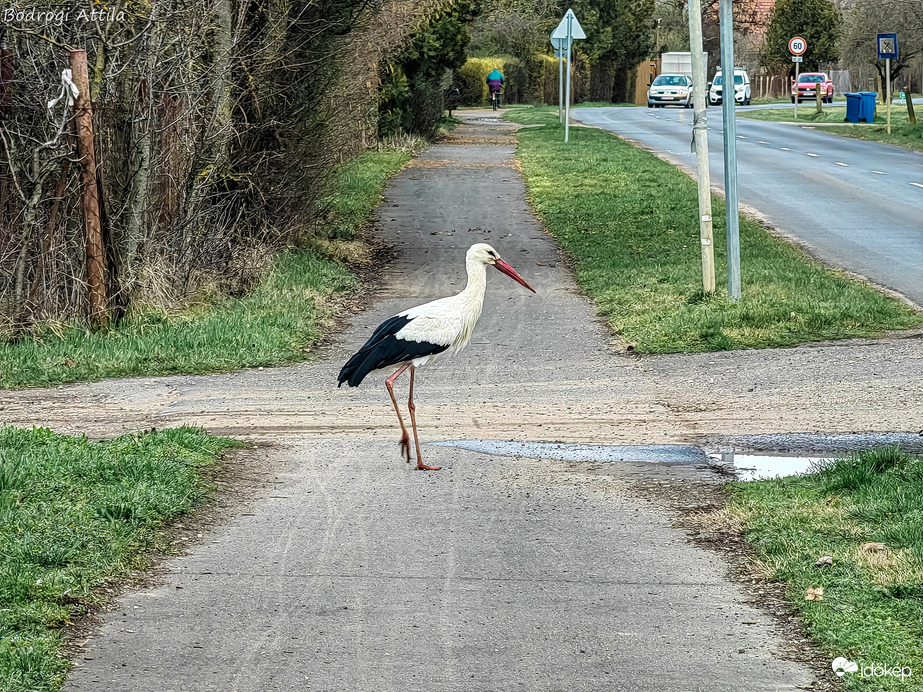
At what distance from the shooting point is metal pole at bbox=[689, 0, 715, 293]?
13234 millimetres

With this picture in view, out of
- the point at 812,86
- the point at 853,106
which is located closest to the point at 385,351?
the point at 853,106

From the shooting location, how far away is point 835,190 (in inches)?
1019

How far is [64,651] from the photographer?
5008mm

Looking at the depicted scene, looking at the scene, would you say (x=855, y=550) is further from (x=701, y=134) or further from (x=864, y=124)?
(x=864, y=124)

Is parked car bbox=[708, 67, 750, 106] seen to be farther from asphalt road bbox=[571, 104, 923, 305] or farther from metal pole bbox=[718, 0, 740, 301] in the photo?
metal pole bbox=[718, 0, 740, 301]

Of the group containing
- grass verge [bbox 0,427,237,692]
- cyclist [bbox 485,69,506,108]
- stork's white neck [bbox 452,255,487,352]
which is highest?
cyclist [bbox 485,69,506,108]

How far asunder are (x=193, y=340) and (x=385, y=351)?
4447mm

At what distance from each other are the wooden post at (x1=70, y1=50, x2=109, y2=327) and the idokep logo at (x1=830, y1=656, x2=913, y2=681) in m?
9.55

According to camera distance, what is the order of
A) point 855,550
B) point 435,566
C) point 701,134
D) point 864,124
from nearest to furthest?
point 855,550, point 435,566, point 701,134, point 864,124

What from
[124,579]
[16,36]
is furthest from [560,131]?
[124,579]

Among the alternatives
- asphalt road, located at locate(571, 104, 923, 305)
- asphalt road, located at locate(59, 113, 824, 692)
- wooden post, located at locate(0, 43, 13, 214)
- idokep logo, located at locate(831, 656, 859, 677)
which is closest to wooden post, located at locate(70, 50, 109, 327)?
wooden post, located at locate(0, 43, 13, 214)

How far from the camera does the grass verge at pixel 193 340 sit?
1130cm

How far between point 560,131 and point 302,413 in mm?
34088

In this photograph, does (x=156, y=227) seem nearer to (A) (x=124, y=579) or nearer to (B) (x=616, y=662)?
(A) (x=124, y=579)
